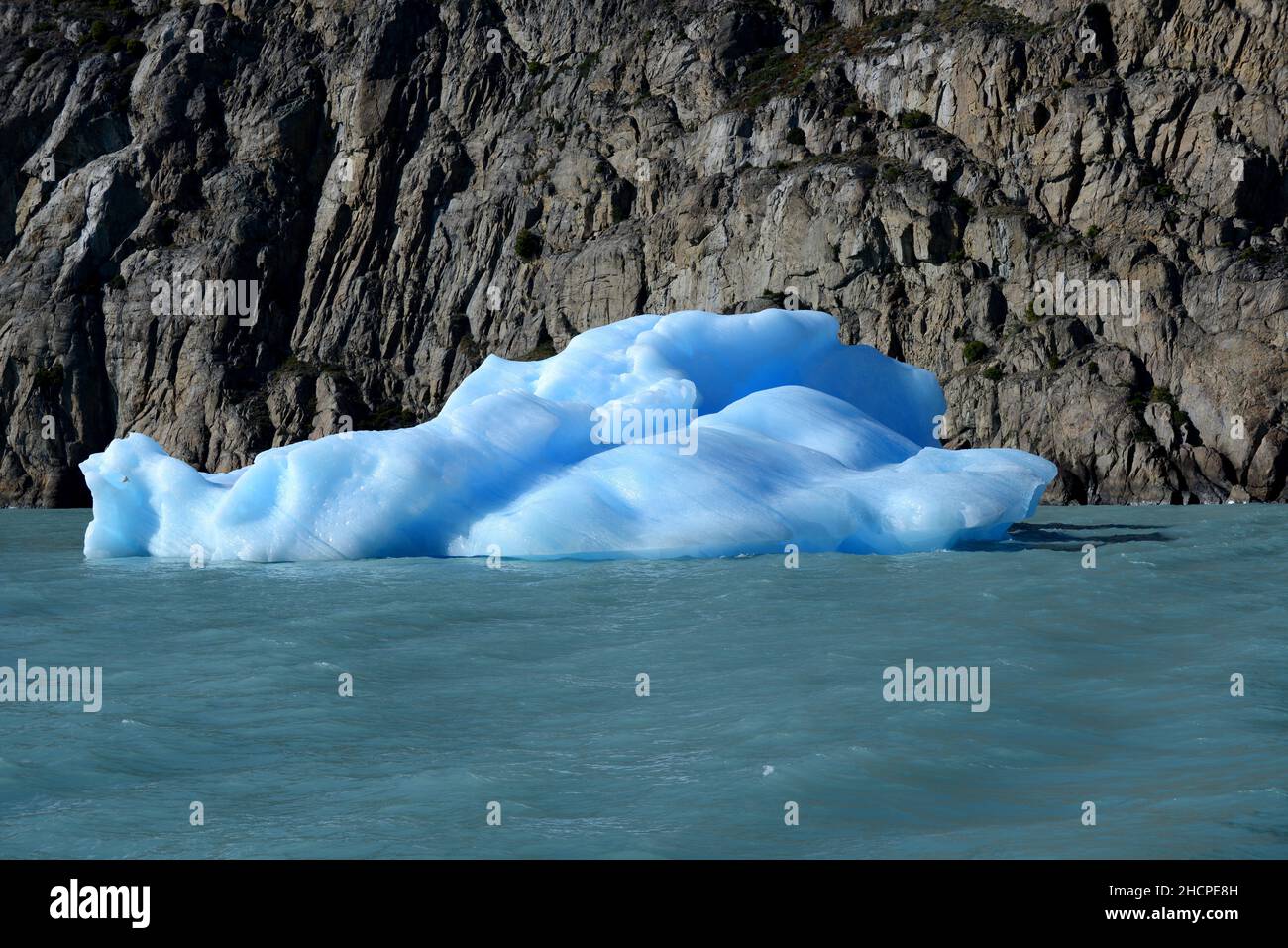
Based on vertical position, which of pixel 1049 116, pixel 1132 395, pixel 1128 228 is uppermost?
pixel 1049 116

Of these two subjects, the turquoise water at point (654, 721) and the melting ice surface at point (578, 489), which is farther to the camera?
the melting ice surface at point (578, 489)

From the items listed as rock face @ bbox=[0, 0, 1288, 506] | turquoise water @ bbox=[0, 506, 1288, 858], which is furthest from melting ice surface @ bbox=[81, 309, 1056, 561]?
rock face @ bbox=[0, 0, 1288, 506]

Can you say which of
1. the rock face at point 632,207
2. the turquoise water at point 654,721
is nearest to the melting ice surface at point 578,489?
the turquoise water at point 654,721

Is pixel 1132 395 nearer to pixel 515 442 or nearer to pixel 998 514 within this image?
pixel 998 514

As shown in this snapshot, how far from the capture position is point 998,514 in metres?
19.4

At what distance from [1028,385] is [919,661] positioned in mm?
39589

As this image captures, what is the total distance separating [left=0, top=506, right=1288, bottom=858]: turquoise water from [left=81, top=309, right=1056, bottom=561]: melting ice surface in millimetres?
2387

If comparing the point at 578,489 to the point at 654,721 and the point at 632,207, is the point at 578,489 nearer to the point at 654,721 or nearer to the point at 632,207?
the point at 654,721

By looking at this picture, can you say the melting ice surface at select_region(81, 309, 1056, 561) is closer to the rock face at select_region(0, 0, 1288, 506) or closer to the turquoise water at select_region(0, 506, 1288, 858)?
the turquoise water at select_region(0, 506, 1288, 858)

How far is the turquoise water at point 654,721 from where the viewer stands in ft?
21.4

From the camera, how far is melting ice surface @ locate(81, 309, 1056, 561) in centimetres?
1881

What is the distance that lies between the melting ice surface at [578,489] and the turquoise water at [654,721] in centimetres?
239

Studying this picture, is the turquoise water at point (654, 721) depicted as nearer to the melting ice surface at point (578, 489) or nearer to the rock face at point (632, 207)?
the melting ice surface at point (578, 489)
